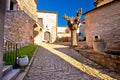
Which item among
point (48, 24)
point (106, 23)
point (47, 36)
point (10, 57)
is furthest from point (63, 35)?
point (10, 57)

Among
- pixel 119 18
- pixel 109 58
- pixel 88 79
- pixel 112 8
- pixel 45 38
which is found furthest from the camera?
pixel 45 38

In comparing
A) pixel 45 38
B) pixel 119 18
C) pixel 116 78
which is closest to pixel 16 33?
pixel 116 78

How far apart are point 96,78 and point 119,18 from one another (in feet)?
23.2

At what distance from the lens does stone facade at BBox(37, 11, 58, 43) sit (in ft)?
90.3

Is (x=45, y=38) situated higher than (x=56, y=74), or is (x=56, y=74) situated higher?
(x=45, y=38)

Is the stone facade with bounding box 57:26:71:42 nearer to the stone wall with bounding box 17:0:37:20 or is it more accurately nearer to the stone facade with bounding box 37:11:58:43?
the stone facade with bounding box 37:11:58:43

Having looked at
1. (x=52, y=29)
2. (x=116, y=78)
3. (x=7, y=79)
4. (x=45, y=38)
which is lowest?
(x=116, y=78)

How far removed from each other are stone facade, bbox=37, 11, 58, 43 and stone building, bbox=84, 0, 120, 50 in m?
14.3

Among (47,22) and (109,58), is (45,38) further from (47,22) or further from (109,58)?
(109,58)

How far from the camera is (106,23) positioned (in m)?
11.5

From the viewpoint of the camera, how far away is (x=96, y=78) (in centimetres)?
495

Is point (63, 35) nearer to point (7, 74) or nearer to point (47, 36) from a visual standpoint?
point (47, 36)

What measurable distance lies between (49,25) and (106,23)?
→ 17.5 m

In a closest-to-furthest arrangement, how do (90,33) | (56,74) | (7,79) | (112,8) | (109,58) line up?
(7,79) → (56,74) → (109,58) → (112,8) → (90,33)
